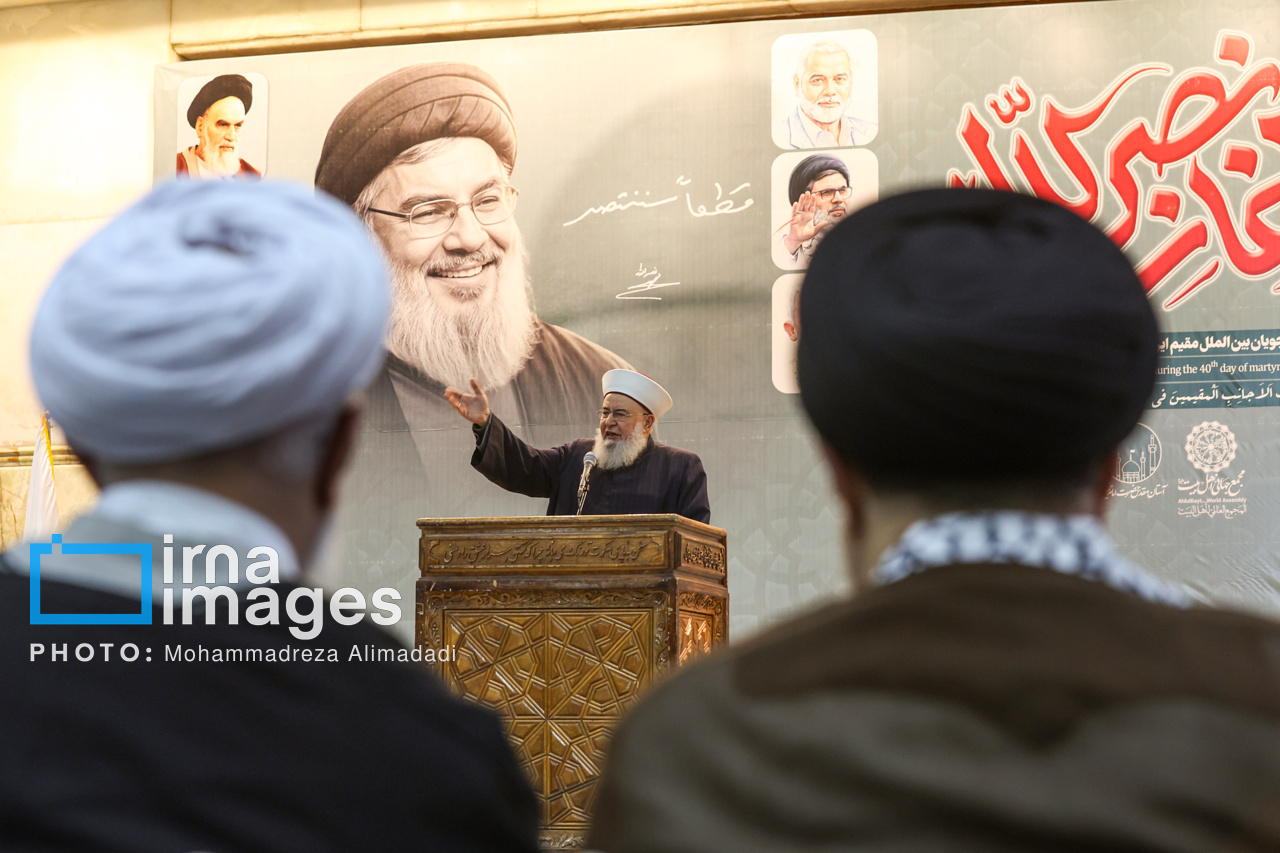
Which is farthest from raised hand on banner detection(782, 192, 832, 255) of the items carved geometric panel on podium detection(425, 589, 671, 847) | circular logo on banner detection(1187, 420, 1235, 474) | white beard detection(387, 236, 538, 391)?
carved geometric panel on podium detection(425, 589, 671, 847)

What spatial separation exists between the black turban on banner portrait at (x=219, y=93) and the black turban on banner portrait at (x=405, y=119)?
0.63m

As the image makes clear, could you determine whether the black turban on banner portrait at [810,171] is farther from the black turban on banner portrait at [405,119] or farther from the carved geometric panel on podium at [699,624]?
the carved geometric panel on podium at [699,624]

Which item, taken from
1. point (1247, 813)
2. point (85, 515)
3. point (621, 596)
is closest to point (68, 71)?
point (621, 596)

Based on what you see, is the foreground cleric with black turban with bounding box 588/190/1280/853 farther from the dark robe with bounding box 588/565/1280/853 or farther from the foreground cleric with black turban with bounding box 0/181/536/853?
the foreground cleric with black turban with bounding box 0/181/536/853

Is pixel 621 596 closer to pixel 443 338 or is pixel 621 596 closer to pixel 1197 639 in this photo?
pixel 1197 639

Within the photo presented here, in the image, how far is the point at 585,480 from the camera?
6438mm

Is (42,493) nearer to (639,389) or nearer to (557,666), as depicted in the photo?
(639,389)

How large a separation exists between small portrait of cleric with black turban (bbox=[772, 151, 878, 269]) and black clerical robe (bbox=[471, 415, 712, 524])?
51.8 inches

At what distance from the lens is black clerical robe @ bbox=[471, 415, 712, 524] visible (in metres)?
6.29

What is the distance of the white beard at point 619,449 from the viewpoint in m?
6.36

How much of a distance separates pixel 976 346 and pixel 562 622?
10.2 ft

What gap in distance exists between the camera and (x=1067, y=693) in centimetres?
66

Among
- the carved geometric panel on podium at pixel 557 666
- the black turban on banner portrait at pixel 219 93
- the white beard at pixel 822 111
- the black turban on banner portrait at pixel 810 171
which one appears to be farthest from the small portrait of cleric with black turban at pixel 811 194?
the carved geometric panel on podium at pixel 557 666

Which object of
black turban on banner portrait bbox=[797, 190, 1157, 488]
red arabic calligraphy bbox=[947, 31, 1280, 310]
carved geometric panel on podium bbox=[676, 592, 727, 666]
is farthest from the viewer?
red arabic calligraphy bbox=[947, 31, 1280, 310]
